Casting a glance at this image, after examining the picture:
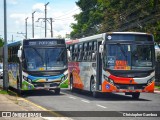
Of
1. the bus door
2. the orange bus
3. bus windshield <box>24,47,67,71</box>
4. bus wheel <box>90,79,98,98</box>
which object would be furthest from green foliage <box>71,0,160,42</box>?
the bus door

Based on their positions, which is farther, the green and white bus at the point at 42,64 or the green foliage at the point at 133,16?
the green foliage at the point at 133,16

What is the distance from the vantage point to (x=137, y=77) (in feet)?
72.3

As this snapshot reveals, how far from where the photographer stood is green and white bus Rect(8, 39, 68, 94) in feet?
80.6

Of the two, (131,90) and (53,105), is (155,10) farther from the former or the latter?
(53,105)

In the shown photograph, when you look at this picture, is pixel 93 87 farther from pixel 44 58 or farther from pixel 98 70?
pixel 44 58

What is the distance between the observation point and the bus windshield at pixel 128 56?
71.7ft

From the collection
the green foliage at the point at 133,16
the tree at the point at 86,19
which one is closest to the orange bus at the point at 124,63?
the green foliage at the point at 133,16

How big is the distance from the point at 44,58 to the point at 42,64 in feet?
1.12

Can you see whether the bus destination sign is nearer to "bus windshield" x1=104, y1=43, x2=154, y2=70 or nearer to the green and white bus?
the green and white bus

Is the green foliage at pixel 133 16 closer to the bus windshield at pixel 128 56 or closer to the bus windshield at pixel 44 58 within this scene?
the bus windshield at pixel 44 58

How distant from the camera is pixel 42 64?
24.8m

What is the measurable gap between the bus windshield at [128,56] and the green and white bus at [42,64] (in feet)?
12.8

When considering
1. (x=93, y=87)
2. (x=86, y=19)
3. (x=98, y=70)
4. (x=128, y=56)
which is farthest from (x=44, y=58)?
(x=86, y=19)

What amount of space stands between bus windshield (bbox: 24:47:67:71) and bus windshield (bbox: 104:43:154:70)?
394 centimetres
